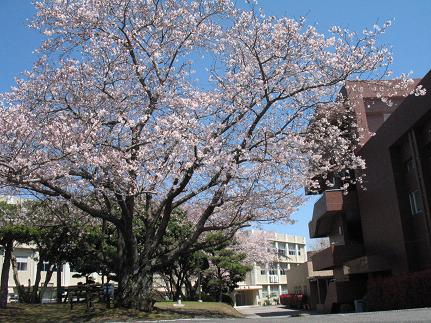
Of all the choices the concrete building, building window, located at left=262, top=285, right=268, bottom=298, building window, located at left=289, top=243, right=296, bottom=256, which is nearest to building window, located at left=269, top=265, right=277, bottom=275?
building window, located at left=262, top=285, right=268, bottom=298

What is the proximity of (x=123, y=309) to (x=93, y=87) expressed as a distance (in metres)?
7.00

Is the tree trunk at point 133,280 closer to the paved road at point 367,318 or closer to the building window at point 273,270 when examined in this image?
the paved road at point 367,318

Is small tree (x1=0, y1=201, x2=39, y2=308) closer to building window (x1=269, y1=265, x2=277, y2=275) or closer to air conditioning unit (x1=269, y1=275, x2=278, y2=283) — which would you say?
building window (x1=269, y1=265, x2=277, y2=275)

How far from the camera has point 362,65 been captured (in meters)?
14.9

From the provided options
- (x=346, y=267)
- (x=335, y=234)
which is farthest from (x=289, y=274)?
(x=346, y=267)

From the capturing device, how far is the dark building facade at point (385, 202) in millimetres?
18969

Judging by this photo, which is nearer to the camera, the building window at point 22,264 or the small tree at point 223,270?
the small tree at point 223,270

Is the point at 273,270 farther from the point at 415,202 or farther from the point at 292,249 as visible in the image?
the point at 415,202

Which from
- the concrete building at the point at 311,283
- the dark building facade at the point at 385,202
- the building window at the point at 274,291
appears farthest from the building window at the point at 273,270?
the dark building facade at the point at 385,202

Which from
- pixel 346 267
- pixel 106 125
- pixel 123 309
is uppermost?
pixel 106 125

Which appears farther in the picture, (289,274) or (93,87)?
(289,274)

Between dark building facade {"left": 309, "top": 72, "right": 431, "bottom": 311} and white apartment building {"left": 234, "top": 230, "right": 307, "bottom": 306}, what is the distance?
3911 cm

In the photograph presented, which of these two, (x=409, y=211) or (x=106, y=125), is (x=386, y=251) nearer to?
(x=409, y=211)

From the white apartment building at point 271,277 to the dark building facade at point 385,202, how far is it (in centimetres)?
3911
